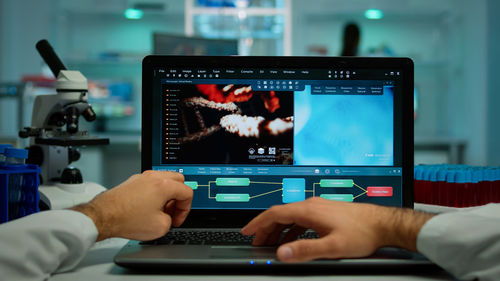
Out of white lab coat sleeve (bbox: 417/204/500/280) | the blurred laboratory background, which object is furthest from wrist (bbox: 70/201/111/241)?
the blurred laboratory background

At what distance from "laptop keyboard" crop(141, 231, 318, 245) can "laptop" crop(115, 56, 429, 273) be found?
5 cm

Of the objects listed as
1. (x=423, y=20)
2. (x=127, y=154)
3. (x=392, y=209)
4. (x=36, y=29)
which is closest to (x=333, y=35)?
(x=423, y=20)

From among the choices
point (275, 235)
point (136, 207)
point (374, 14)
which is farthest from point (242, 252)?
point (374, 14)

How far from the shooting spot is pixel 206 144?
0.89m

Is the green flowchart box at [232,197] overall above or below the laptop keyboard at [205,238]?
above

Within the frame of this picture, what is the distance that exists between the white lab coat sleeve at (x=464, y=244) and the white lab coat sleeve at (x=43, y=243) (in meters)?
0.48

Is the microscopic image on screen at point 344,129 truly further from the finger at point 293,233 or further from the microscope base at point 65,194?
the microscope base at point 65,194

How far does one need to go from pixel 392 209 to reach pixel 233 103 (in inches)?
14.8

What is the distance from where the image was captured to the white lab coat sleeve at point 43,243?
569 millimetres

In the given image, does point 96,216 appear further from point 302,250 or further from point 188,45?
point 188,45

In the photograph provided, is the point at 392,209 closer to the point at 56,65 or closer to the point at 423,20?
the point at 56,65

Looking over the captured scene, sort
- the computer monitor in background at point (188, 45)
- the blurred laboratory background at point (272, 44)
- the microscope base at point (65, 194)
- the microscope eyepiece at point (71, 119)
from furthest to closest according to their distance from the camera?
the blurred laboratory background at point (272, 44)
the computer monitor in background at point (188, 45)
the microscope eyepiece at point (71, 119)
the microscope base at point (65, 194)

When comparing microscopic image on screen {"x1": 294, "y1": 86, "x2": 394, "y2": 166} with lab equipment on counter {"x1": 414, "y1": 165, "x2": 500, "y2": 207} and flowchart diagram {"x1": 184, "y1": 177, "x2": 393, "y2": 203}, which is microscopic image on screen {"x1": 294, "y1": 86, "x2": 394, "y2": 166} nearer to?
flowchart diagram {"x1": 184, "y1": 177, "x2": 393, "y2": 203}

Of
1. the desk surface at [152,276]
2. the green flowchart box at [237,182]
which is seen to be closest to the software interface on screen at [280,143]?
the green flowchart box at [237,182]
